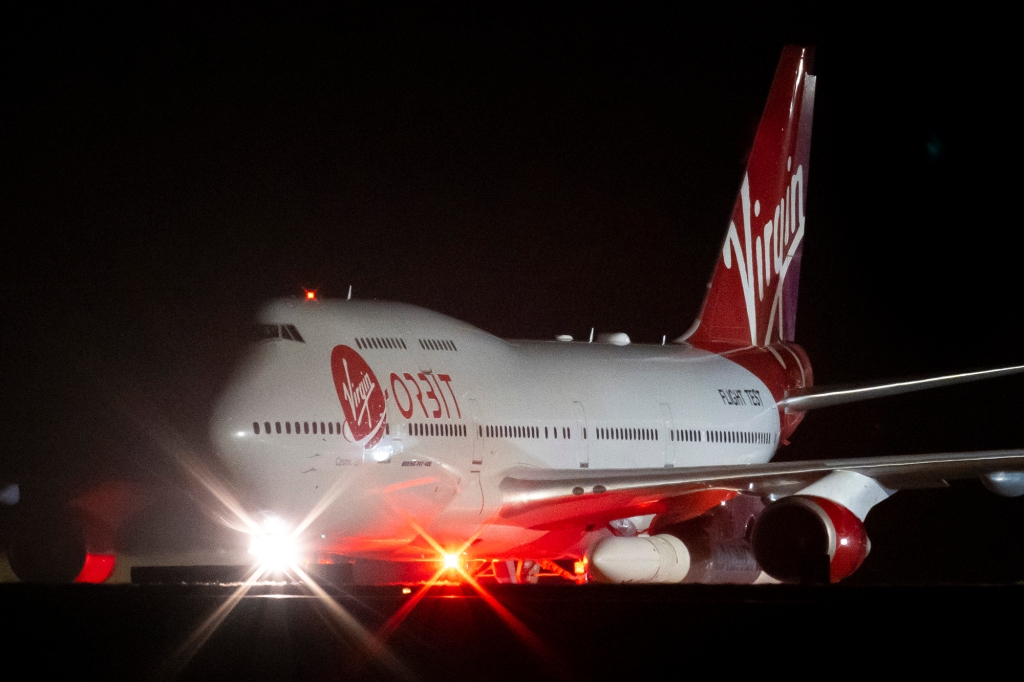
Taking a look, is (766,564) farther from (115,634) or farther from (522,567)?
(115,634)

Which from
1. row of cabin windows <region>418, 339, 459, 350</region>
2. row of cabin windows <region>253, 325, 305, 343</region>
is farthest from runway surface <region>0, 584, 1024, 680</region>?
row of cabin windows <region>418, 339, 459, 350</region>

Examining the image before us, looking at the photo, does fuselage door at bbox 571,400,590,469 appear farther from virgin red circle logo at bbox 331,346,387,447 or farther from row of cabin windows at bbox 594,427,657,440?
virgin red circle logo at bbox 331,346,387,447

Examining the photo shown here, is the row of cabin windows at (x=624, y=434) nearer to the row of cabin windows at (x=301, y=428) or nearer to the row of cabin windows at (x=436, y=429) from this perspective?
the row of cabin windows at (x=436, y=429)

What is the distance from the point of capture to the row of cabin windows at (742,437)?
2125cm

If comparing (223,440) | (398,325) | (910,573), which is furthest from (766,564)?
(910,573)

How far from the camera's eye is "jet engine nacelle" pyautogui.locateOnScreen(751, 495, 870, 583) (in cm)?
1530

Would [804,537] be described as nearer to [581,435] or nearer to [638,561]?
[638,561]

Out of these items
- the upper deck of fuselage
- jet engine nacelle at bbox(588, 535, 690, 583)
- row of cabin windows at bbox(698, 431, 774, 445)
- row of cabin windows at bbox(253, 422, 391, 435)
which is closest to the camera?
row of cabin windows at bbox(253, 422, 391, 435)

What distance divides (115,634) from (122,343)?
25.8 feet

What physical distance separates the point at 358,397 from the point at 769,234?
11662 millimetres

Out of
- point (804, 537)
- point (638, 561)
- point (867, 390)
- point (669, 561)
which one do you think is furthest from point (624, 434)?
point (804, 537)

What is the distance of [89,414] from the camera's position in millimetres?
15039

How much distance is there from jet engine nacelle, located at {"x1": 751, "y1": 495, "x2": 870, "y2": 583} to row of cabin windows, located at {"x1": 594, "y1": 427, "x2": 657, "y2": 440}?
373 cm

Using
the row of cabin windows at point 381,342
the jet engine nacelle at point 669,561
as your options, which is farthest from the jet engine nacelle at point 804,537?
the row of cabin windows at point 381,342
